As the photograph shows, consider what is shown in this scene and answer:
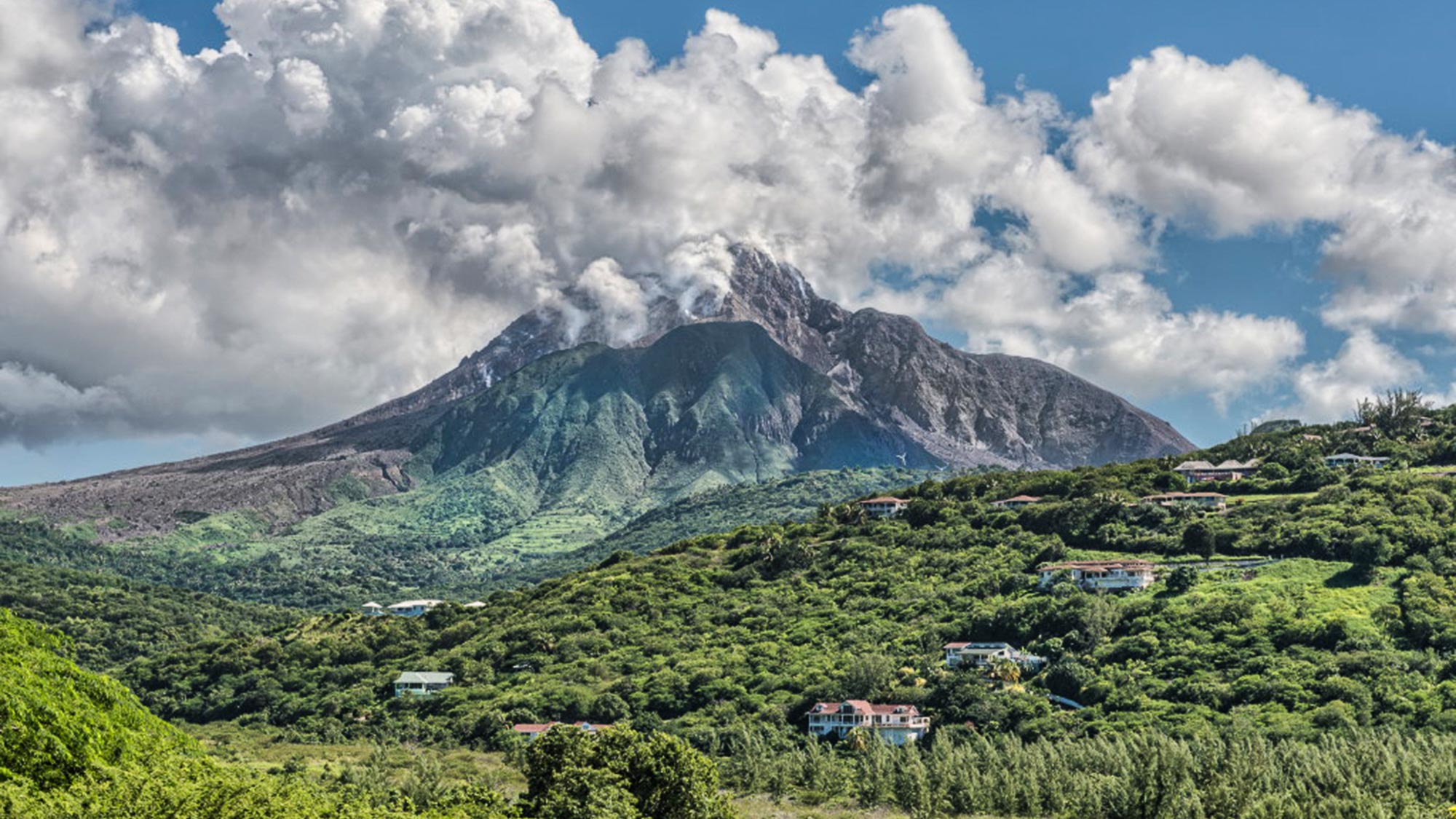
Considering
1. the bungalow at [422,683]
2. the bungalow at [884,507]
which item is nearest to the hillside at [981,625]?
the bungalow at [422,683]

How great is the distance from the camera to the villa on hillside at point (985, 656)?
104 m

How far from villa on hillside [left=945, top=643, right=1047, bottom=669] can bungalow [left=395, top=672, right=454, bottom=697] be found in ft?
157

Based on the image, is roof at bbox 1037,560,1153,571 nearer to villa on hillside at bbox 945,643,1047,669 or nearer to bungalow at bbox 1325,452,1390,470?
villa on hillside at bbox 945,643,1047,669

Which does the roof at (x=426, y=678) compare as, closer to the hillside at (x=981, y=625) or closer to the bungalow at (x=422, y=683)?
the bungalow at (x=422, y=683)

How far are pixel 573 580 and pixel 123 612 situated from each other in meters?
68.3

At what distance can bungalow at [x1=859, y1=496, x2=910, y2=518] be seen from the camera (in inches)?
6535

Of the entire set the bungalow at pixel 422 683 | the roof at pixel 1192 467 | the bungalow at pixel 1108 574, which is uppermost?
the roof at pixel 1192 467

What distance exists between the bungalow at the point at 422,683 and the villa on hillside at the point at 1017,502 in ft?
227

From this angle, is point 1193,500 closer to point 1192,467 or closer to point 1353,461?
point 1192,467

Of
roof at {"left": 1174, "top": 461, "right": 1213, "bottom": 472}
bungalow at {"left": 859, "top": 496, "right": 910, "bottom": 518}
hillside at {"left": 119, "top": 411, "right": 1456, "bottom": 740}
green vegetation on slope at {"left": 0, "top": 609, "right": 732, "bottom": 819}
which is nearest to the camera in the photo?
green vegetation on slope at {"left": 0, "top": 609, "right": 732, "bottom": 819}

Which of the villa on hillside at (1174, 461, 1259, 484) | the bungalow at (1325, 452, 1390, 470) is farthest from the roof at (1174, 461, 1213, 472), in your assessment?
the bungalow at (1325, 452, 1390, 470)

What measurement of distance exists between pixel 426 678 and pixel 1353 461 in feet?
360

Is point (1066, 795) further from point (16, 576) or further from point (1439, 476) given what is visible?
point (16, 576)

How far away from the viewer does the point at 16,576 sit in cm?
19412
